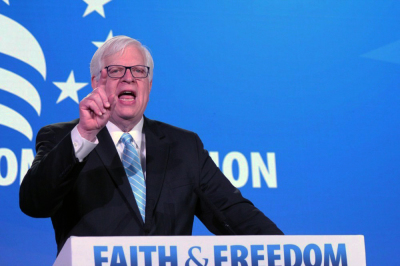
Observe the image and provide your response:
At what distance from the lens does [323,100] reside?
2994mm

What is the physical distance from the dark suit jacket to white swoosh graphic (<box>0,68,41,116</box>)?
865 millimetres

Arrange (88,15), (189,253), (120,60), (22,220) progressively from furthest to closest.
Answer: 1. (88,15)
2. (22,220)
3. (120,60)
4. (189,253)

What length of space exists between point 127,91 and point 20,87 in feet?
3.12

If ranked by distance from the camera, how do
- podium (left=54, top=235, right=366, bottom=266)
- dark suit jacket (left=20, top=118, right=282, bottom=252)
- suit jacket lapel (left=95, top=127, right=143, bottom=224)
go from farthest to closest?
suit jacket lapel (left=95, top=127, right=143, bottom=224)
dark suit jacket (left=20, top=118, right=282, bottom=252)
podium (left=54, top=235, right=366, bottom=266)

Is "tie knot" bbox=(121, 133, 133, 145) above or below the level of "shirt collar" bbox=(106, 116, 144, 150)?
below

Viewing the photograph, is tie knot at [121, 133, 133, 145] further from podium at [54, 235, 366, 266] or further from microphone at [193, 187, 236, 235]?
podium at [54, 235, 366, 266]

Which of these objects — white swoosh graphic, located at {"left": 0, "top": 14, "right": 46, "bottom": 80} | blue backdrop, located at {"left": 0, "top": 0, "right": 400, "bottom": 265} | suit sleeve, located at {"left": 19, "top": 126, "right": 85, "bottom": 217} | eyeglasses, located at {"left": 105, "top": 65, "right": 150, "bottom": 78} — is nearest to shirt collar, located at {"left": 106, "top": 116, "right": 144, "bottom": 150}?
eyeglasses, located at {"left": 105, "top": 65, "right": 150, "bottom": 78}

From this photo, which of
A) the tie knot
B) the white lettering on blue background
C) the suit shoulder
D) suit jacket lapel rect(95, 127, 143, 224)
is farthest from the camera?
the white lettering on blue background

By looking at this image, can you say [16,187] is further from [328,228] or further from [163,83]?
[328,228]

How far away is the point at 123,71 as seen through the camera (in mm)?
1890

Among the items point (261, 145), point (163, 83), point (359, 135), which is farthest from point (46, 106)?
point (359, 135)

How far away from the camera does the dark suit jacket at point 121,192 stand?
1497 millimetres

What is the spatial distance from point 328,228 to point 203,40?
1.11 metres

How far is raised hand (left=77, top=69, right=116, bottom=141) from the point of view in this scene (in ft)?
4.58
